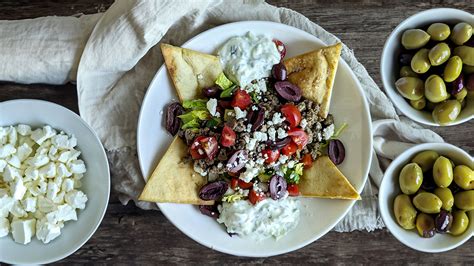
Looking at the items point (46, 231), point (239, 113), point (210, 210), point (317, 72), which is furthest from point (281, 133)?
point (46, 231)

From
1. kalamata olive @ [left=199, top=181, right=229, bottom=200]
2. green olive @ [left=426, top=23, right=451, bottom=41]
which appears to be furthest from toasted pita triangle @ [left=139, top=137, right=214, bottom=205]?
green olive @ [left=426, top=23, right=451, bottom=41]

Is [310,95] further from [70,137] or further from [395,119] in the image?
[70,137]

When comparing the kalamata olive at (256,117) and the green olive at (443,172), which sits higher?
the kalamata olive at (256,117)

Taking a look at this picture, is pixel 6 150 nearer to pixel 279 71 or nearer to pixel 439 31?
pixel 279 71

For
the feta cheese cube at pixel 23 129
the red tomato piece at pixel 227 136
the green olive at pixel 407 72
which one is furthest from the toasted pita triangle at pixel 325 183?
the feta cheese cube at pixel 23 129

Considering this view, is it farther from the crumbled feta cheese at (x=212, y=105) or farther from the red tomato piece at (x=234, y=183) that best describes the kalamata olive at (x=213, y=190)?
the crumbled feta cheese at (x=212, y=105)

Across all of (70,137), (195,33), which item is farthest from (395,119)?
(70,137)

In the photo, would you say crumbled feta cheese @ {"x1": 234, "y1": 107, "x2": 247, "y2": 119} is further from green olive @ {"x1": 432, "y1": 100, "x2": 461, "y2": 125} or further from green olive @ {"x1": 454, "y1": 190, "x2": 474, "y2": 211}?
green olive @ {"x1": 454, "y1": 190, "x2": 474, "y2": 211}
